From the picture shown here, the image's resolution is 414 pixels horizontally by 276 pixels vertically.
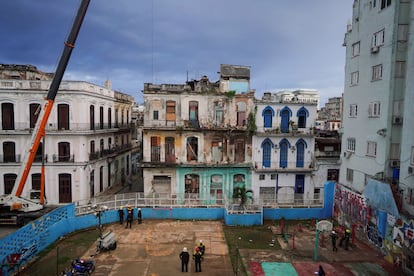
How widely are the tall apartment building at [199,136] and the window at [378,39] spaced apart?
431 inches

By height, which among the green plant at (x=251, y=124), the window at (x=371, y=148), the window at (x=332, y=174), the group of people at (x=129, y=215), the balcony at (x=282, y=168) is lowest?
the group of people at (x=129, y=215)

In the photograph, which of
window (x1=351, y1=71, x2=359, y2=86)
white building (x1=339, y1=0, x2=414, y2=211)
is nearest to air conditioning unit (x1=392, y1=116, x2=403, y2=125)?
white building (x1=339, y1=0, x2=414, y2=211)

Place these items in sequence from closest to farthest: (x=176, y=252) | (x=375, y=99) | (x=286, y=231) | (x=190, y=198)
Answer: (x=176, y=252) < (x=375, y=99) < (x=286, y=231) < (x=190, y=198)

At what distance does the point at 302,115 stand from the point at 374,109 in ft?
28.5

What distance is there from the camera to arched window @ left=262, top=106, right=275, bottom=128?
2639 cm

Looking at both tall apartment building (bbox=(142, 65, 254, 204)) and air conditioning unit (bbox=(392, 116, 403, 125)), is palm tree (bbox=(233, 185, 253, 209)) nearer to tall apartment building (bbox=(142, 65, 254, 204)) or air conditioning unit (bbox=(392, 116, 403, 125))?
tall apartment building (bbox=(142, 65, 254, 204))

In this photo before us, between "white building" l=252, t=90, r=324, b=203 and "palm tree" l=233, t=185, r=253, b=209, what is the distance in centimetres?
102

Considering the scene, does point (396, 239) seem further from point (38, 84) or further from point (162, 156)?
point (38, 84)

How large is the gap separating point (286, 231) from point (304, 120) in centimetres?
Result: 1208

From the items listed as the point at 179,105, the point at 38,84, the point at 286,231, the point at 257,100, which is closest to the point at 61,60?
the point at 38,84

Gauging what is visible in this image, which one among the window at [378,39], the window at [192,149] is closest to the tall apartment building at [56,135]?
the window at [192,149]

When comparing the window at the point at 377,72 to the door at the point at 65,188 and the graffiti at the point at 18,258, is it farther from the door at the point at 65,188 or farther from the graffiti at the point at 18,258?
the door at the point at 65,188

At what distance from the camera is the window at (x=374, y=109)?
58.8 ft

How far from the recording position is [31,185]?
24.7 metres
